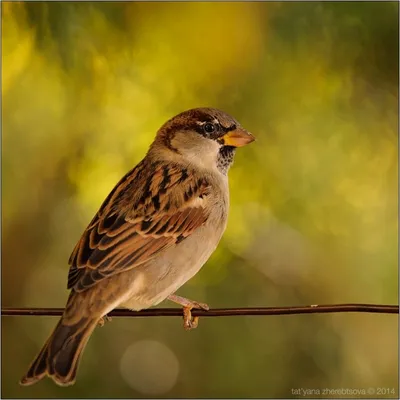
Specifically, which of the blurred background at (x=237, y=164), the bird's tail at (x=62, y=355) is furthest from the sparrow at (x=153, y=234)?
the blurred background at (x=237, y=164)

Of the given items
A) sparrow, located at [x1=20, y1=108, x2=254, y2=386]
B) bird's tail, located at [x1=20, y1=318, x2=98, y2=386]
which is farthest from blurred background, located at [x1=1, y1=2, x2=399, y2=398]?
bird's tail, located at [x1=20, y1=318, x2=98, y2=386]

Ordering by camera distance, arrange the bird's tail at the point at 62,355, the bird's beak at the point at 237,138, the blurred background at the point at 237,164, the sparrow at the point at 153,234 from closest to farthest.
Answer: the bird's tail at the point at 62,355 → the sparrow at the point at 153,234 → the bird's beak at the point at 237,138 → the blurred background at the point at 237,164

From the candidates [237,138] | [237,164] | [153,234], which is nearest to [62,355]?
[153,234]

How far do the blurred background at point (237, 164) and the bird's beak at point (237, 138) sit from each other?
35.8 inches

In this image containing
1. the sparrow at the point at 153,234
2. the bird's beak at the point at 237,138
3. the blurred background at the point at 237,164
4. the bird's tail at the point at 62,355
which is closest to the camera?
the bird's tail at the point at 62,355

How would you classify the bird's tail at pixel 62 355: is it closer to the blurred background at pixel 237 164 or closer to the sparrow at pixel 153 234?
the sparrow at pixel 153 234

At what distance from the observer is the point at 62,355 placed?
250 cm

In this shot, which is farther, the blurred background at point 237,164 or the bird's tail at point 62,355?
the blurred background at point 237,164

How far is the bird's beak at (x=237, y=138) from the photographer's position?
309cm

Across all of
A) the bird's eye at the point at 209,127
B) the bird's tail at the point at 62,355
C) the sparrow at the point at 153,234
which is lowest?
the bird's tail at the point at 62,355

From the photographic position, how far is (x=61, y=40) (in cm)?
400

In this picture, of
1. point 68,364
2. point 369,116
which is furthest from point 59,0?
point 68,364

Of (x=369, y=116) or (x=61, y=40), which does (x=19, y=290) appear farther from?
(x=369, y=116)

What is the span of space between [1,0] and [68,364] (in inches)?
85.9
